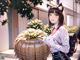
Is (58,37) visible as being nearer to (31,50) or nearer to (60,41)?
(60,41)

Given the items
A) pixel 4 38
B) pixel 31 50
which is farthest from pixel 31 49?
pixel 4 38

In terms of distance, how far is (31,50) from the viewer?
250 cm

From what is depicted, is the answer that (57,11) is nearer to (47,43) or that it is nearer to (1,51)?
(47,43)

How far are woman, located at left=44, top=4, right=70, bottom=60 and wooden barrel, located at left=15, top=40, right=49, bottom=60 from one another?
0.80ft

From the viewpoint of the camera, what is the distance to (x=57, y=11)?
9.35ft

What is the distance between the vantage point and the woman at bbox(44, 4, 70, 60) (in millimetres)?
2812

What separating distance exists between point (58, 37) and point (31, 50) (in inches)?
18.6

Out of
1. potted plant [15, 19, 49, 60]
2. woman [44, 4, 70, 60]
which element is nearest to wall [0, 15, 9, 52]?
woman [44, 4, 70, 60]

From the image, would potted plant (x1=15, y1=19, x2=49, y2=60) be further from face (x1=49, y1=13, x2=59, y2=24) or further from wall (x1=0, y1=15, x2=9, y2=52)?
wall (x1=0, y1=15, x2=9, y2=52)

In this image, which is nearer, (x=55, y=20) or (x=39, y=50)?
(x=39, y=50)

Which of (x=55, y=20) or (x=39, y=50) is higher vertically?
(x=55, y=20)

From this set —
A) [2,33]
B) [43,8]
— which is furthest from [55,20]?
[43,8]

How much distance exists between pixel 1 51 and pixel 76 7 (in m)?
20.0

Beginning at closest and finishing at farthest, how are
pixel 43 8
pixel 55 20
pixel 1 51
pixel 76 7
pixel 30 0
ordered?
pixel 55 20 → pixel 30 0 → pixel 1 51 → pixel 43 8 → pixel 76 7
